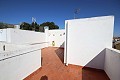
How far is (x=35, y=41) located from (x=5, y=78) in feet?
31.5

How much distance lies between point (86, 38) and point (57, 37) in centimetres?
928

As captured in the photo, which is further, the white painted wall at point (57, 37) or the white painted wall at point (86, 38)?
the white painted wall at point (57, 37)

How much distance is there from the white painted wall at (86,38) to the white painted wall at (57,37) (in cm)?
787

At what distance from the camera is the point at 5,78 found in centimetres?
245

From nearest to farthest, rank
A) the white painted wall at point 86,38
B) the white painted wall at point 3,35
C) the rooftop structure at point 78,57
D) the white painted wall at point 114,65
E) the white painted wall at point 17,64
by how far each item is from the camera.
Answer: the white painted wall at point 17,64 < the white painted wall at point 114,65 < the rooftop structure at point 78,57 < the white painted wall at point 86,38 < the white painted wall at point 3,35

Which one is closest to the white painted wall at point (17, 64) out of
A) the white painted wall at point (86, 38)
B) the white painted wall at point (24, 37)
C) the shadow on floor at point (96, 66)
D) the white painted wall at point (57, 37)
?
the white painted wall at point (86, 38)

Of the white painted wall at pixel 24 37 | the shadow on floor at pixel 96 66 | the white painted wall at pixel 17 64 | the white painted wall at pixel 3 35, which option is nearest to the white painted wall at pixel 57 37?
the white painted wall at pixel 24 37

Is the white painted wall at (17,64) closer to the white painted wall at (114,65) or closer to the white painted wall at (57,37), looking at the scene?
the white painted wall at (114,65)

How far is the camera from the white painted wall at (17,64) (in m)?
2.39

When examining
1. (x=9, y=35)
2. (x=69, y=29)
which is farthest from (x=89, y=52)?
(x=9, y=35)

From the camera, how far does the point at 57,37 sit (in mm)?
13805

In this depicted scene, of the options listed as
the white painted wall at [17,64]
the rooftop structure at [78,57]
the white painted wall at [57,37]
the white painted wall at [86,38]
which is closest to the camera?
the white painted wall at [17,64]

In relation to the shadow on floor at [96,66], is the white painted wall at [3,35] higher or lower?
higher

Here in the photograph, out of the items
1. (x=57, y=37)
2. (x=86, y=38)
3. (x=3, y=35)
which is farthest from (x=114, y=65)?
(x=57, y=37)
